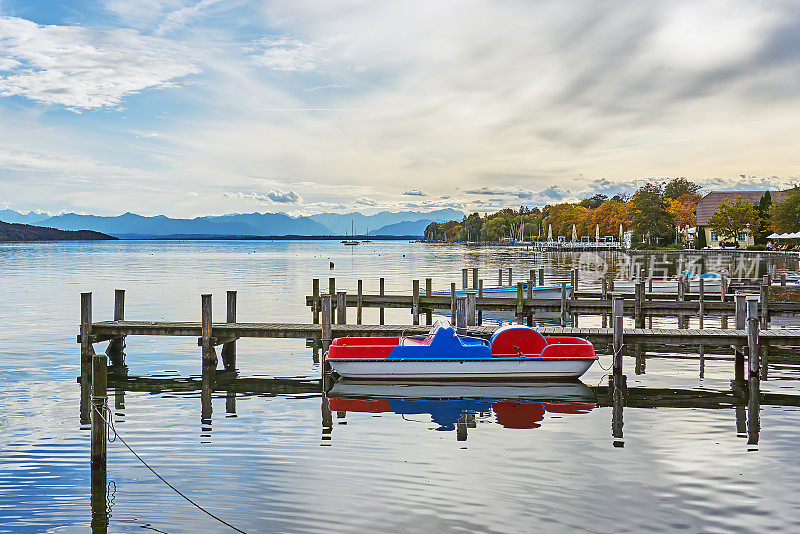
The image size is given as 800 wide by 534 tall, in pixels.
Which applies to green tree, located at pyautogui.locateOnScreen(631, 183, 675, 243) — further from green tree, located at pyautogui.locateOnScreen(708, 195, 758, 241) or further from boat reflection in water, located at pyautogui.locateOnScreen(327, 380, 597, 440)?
boat reflection in water, located at pyautogui.locateOnScreen(327, 380, 597, 440)

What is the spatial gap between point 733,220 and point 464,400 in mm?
109227

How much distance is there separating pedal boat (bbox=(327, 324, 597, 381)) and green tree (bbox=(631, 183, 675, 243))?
121 meters

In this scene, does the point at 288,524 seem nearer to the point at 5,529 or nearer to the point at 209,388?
the point at 5,529

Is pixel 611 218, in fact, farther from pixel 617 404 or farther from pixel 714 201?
pixel 617 404

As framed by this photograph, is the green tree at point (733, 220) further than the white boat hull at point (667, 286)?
Yes

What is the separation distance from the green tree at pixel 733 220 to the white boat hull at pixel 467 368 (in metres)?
103

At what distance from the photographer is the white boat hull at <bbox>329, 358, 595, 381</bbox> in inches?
795

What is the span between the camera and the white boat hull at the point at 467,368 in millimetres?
20203

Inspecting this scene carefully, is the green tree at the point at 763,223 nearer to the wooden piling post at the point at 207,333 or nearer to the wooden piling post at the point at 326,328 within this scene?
the wooden piling post at the point at 326,328

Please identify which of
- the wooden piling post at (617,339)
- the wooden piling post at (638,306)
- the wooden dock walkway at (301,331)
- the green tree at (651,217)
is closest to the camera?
the wooden piling post at (617,339)

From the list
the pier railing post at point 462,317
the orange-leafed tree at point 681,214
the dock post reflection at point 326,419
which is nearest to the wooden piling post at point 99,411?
the dock post reflection at point 326,419

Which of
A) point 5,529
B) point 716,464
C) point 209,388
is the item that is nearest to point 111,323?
point 209,388

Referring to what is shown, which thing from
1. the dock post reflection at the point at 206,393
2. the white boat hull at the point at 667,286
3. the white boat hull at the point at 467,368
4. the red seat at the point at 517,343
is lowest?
the dock post reflection at the point at 206,393

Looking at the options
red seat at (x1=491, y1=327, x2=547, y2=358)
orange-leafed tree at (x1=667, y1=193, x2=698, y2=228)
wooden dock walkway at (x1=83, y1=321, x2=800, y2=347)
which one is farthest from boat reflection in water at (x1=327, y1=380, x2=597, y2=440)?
orange-leafed tree at (x1=667, y1=193, x2=698, y2=228)
